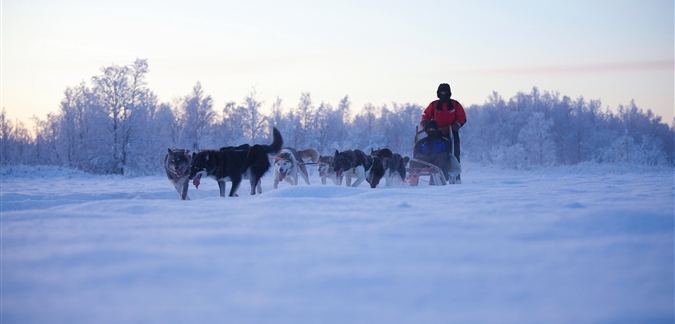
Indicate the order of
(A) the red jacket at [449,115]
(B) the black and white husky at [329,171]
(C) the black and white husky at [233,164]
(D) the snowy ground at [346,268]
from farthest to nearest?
1. (A) the red jacket at [449,115]
2. (B) the black and white husky at [329,171]
3. (C) the black and white husky at [233,164]
4. (D) the snowy ground at [346,268]

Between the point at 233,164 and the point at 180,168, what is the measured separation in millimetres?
720

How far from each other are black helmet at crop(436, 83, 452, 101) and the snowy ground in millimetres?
6076

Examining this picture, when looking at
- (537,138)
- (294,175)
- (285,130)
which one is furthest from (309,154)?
(537,138)

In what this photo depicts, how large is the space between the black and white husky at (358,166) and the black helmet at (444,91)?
6.47 ft

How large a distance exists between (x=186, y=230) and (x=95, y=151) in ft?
63.3

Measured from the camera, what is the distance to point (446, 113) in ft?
27.5

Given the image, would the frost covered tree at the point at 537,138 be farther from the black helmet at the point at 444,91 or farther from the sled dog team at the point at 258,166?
the sled dog team at the point at 258,166

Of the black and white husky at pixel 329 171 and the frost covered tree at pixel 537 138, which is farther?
the frost covered tree at pixel 537 138

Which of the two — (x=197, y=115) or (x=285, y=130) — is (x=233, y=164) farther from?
(x=285, y=130)

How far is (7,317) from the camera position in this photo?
1.40m

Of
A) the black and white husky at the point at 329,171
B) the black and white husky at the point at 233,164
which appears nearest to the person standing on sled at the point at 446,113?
the black and white husky at the point at 329,171

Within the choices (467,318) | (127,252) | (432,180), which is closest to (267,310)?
(467,318)

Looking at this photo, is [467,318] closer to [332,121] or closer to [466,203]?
[466,203]

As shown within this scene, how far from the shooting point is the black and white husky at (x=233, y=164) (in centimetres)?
619
